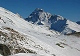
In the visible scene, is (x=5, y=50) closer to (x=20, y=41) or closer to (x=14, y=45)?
(x=14, y=45)

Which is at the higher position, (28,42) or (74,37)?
(74,37)

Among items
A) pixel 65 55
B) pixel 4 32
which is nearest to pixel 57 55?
pixel 65 55

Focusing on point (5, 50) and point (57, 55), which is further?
point (57, 55)

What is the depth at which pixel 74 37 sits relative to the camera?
68375mm

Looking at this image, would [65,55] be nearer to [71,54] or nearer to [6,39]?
[71,54]

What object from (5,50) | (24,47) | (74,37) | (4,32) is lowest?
(5,50)

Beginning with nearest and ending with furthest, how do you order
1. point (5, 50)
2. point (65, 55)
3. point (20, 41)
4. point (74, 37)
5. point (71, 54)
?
point (5, 50) < point (20, 41) < point (65, 55) < point (71, 54) < point (74, 37)

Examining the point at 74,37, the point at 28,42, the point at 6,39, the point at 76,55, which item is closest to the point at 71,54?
the point at 76,55

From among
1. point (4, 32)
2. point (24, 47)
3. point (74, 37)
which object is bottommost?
point (24, 47)

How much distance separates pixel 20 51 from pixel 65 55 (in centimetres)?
1171

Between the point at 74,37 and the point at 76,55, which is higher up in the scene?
the point at 74,37

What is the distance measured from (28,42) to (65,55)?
8.20m

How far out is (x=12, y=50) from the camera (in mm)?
31609

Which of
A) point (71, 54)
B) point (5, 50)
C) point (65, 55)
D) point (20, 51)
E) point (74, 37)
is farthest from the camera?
point (74, 37)
